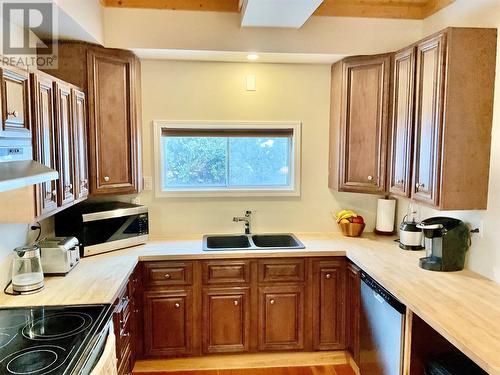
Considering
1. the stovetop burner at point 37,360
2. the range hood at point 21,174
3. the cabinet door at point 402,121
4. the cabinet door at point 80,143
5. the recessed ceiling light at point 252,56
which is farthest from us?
the recessed ceiling light at point 252,56

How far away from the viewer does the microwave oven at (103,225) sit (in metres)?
2.83

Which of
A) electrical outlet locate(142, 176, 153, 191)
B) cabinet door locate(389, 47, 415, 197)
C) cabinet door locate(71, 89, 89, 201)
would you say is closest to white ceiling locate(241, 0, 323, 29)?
cabinet door locate(389, 47, 415, 197)

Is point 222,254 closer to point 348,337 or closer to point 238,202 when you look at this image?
point 238,202

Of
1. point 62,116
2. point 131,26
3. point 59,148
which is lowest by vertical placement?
point 59,148

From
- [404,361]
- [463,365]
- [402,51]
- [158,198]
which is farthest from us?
[158,198]

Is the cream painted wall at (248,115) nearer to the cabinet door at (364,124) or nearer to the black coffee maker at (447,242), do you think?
the cabinet door at (364,124)

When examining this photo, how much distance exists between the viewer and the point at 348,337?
10.1ft

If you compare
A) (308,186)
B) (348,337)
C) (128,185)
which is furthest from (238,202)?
(348,337)

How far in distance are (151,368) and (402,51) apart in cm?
294

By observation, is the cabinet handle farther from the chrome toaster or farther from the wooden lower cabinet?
the wooden lower cabinet

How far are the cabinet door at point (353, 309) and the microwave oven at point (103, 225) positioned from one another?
163 centimetres

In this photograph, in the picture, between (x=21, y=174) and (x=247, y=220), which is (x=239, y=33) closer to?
(x=247, y=220)

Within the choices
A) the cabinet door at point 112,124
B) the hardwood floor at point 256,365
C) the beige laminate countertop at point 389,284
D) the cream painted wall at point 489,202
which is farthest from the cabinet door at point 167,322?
the cream painted wall at point 489,202

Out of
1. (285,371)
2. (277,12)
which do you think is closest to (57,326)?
(285,371)
